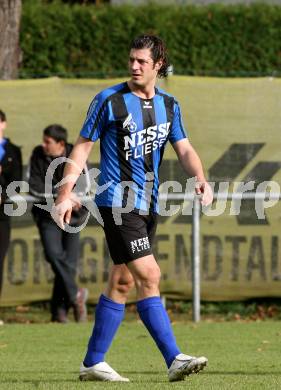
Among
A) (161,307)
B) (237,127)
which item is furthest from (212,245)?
(161,307)

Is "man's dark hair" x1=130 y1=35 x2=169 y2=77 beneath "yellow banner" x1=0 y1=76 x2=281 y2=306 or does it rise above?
above

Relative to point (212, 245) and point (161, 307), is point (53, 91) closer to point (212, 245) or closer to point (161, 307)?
point (212, 245)

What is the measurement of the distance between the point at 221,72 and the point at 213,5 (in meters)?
1.15

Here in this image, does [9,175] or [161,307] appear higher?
[9,175]

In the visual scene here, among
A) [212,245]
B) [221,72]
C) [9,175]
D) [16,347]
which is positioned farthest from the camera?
[221,72]

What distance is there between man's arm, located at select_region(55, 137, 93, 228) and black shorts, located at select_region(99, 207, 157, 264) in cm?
29

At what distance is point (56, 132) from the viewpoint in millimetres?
12102

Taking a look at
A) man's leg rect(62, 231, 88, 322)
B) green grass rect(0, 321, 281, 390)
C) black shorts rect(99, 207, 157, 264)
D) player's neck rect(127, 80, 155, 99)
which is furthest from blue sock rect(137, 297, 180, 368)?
man's leg rect(62, 231, 88, 322)

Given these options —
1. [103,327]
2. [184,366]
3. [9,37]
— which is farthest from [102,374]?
[9,37]

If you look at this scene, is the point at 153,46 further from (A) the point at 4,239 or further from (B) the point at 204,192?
(A) the point at 4,239

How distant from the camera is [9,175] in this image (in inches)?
480

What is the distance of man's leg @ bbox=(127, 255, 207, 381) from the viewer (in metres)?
7.32

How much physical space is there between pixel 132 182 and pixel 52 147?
4.79 meters

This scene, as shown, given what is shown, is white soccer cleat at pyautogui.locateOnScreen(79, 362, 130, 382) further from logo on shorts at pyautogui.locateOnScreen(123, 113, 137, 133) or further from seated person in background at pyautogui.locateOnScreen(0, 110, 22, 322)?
seated person in background at pyautogui.locateOnScreen(0, 110, 22, 322)
